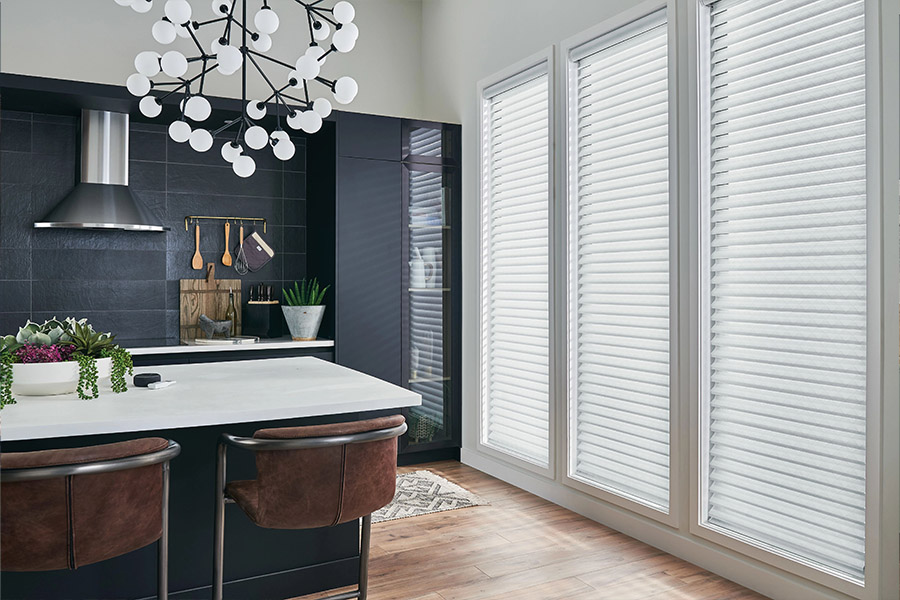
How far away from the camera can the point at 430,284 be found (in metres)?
4.62

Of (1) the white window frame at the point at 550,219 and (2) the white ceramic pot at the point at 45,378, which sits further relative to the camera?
(1) the white window frame at the point at 550,219

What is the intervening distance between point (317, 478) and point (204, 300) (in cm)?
303

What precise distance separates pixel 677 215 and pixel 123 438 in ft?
7.55

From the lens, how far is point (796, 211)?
8.30 feet

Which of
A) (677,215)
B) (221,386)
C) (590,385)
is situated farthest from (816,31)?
(221,386)

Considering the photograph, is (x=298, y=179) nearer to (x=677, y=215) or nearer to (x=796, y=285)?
(x=677, y=215)

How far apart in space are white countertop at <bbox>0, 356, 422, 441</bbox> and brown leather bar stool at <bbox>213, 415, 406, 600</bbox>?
0.13 meters

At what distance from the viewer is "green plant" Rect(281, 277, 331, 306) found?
4422 mm

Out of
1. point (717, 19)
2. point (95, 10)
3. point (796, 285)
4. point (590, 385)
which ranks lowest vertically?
point (590, 385)

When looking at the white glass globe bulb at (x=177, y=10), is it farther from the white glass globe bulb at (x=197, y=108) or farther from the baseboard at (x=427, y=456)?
the baseboard at (x=427, y=456)

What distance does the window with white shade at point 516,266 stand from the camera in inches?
153

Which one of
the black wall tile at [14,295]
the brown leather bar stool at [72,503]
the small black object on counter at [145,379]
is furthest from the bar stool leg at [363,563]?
the black wall tile at [14,295]

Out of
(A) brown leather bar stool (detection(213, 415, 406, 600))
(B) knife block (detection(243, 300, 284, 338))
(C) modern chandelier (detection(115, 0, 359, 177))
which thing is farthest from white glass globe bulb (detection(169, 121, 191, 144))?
(B) knife block (detection(243, 300, 284, 338))

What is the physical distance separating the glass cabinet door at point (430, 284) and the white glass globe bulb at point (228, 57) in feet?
7.49
